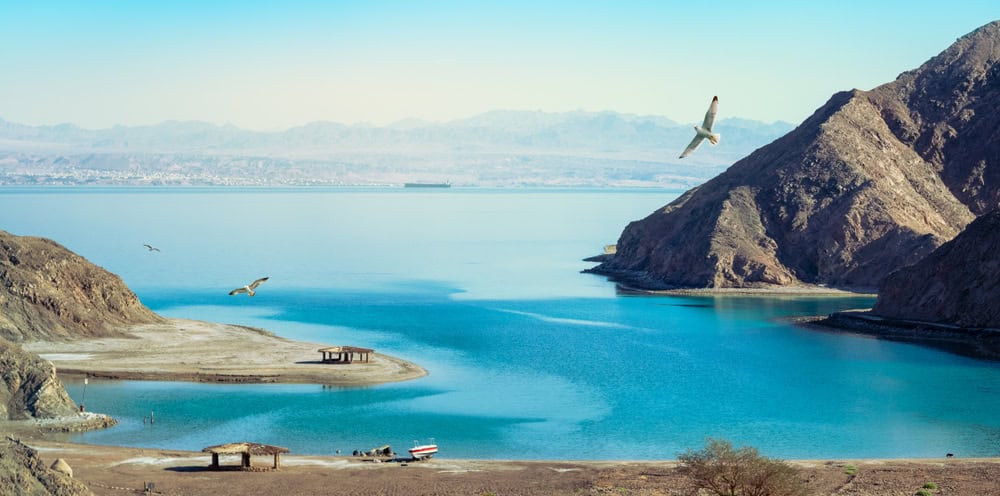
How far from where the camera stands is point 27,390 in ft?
232

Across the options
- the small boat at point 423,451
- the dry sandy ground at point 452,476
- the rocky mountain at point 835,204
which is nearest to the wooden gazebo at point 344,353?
the dry sandy ground at point 452,476

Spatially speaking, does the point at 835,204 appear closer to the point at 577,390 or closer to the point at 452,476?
the point at 577,390

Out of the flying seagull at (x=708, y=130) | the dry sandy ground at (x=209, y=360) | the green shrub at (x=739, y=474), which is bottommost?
the dry sandy ground at (x=209, y=360)

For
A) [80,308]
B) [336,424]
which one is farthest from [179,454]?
[80,308]

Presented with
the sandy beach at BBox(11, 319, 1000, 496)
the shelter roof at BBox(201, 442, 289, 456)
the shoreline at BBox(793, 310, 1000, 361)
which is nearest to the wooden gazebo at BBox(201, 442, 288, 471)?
the shelter roof at BBox(201, 442, 289, 456)

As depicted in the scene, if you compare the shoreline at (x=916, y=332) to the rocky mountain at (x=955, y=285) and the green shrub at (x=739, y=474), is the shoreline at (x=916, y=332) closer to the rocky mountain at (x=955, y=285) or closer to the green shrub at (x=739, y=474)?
the rocky mountain at (x=955, y=285)

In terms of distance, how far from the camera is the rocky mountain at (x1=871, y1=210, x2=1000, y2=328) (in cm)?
11550

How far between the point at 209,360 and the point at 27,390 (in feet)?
71.3

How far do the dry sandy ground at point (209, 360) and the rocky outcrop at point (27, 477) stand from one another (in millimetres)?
38481

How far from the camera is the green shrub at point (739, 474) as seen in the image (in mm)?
49562

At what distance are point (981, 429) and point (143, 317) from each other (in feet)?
215

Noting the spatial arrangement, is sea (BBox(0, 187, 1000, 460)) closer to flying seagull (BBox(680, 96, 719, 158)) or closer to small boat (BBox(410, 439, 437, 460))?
small boat (BBox(410, 439, 437, 460))

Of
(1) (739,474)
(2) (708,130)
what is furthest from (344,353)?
(2) (708,130)

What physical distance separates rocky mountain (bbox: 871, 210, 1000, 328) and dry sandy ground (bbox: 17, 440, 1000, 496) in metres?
57.2
